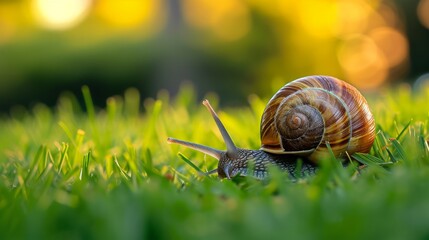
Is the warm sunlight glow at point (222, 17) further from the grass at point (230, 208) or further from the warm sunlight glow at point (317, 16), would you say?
the grass at point (230, 208)

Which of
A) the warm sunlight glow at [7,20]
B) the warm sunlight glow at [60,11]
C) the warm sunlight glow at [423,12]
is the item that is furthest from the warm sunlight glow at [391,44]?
the warm sunlight glow at [7,20]

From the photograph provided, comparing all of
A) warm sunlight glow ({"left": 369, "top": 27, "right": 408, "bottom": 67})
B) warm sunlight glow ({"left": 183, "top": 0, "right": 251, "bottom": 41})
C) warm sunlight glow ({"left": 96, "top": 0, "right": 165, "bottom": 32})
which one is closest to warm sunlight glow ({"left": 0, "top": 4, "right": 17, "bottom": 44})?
warm sunlight glow ({"left": 96, "top": 0, "right": 165, "bottom": 32})

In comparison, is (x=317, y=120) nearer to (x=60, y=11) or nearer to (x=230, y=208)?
(x=230, y=208)

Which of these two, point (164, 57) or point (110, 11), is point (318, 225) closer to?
point (164, 57)

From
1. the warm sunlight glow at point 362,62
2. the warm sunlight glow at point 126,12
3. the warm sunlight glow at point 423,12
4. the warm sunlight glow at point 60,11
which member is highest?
the warm sunlight glow at point 60,11

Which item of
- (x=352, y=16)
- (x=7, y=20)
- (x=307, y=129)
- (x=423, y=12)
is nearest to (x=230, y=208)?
(x=307, y=129)
